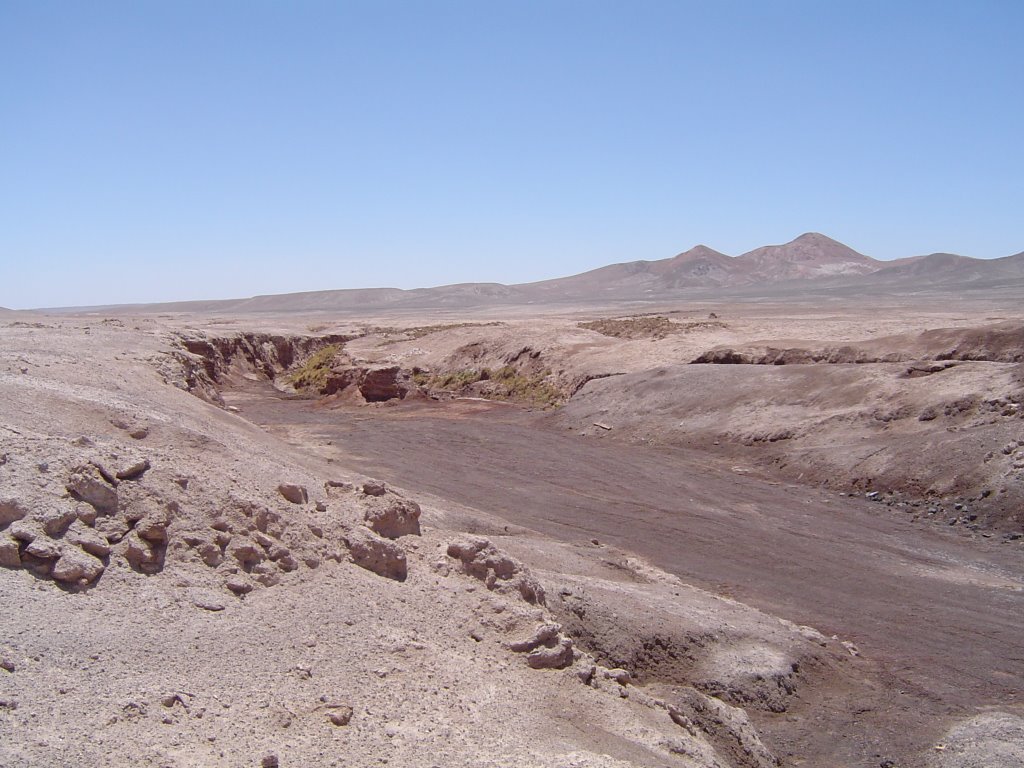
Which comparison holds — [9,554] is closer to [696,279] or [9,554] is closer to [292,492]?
[292,492]

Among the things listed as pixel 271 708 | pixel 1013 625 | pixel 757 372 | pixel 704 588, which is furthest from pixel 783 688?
pixel 757 372

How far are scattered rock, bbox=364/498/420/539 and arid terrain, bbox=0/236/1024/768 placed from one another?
0.03m

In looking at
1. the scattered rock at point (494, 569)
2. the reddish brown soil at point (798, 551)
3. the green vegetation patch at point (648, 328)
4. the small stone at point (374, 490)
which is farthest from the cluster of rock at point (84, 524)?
the green vegetation patch at point (648, 328)

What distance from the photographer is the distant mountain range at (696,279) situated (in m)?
152

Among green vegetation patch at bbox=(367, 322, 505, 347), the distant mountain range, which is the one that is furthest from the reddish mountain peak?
green vegetation patch at bbox=(367, 322, 505, 347)

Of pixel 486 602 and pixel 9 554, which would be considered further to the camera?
pixel 486 602

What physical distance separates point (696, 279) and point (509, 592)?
563ft

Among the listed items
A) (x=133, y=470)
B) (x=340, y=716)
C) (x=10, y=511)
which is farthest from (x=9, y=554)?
(x=340, y=716)

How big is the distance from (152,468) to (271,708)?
328 centimetres

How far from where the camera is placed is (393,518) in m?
9.77

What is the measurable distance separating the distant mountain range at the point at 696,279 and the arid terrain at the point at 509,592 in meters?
127

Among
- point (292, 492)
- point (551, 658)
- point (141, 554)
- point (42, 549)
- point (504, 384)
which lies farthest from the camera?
point (504, 384)

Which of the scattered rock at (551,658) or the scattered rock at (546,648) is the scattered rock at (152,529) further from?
the scattered rock at (551,658)

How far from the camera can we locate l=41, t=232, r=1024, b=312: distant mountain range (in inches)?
5994
